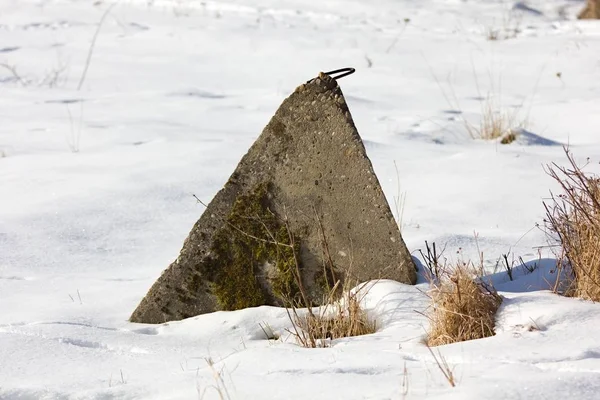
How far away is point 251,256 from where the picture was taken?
9.51ft

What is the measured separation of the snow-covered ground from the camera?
2061 millimetres

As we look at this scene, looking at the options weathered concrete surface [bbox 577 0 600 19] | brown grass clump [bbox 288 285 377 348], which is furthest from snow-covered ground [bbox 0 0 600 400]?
weathered concrete surface [bbox 577 0 600 19]

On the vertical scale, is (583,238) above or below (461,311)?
above

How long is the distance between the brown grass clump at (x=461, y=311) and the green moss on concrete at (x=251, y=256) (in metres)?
0.63

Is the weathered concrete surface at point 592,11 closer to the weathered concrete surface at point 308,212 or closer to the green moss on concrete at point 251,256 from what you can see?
the weathered concrete surface at point 308,212

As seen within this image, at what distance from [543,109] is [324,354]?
4943 mm

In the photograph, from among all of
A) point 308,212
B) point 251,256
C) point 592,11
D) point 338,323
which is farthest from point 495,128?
point 592,11

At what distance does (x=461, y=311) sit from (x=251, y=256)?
0.85m

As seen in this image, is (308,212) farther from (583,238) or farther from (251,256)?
(583,238)

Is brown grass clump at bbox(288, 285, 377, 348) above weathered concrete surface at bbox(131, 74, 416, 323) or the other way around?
the other way around

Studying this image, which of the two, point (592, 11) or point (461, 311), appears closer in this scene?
point (461, 311)

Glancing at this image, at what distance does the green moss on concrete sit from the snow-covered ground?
0.44 ft

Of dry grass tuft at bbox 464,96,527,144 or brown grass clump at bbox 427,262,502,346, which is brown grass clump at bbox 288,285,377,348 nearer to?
brown grass clump at bbox 427,262,502,346

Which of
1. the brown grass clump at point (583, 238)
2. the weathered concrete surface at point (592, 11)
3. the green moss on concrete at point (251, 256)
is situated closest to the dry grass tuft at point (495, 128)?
the brown grass clump at point (583, 238)
